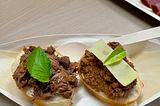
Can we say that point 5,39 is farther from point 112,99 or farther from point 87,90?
point 112,99

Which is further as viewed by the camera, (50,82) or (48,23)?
(48,23)

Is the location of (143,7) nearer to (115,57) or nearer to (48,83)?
(115,57)

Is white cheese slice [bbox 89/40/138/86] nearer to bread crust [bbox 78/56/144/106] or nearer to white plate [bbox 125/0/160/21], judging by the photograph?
bread crust [bbox 78/56/144/106]

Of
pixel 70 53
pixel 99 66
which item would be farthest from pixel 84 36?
pixel 99 66

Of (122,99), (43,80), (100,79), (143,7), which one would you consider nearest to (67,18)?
(143,7)

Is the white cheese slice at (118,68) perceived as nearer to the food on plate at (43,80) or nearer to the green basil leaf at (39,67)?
the food on plate at (43,80)

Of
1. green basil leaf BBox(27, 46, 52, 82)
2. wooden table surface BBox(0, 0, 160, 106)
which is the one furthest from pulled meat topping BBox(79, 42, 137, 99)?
wooden table surface BBox(0, 0, 160, 106)

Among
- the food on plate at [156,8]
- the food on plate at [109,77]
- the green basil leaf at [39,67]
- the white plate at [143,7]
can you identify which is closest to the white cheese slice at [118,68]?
the food on plate at [109,77]
